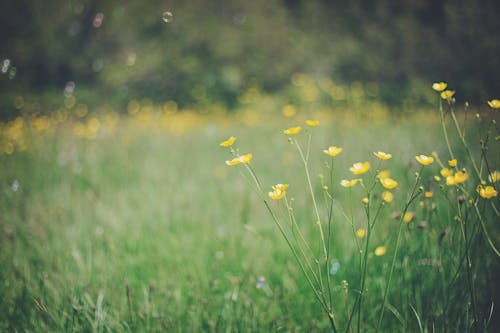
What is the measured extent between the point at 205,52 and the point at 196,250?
6.22m

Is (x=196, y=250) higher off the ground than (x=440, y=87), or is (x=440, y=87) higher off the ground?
(x=440, y=87)

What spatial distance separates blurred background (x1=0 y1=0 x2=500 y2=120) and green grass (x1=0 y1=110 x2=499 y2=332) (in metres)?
3.52

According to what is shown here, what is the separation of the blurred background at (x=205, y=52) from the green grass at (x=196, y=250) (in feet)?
11.5

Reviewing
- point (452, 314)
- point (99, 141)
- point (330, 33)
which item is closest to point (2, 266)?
point (452, 314)

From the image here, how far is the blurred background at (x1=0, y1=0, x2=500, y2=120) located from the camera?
5.96m

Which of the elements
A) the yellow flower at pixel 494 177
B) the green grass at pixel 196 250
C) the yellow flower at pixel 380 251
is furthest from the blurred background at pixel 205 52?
the yellow flower at pixel 494 177

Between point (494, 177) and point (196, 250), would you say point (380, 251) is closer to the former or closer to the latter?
Answer: point (494, 177)

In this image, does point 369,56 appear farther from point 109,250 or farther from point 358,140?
point 109,250

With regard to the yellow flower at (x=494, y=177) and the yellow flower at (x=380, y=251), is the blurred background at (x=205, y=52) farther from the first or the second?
the yellow flower at (x=494, y=177)

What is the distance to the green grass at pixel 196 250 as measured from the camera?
98 centimetres

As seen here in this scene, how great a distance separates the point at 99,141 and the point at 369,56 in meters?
5.65

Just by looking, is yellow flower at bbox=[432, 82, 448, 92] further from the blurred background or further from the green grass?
the blurred background

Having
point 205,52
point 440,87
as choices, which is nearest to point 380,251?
point 440,87

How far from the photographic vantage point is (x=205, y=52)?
6.84 metres
